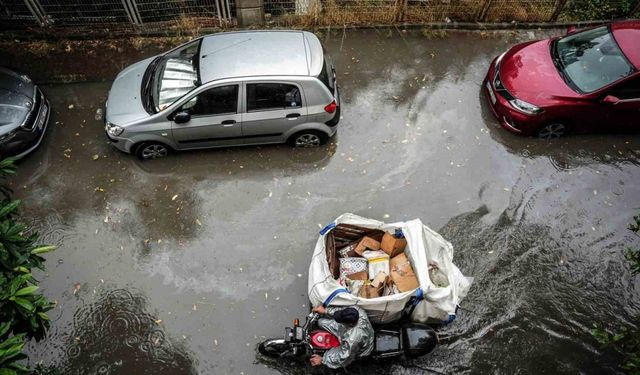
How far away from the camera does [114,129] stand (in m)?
7.63

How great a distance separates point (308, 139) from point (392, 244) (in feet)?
9.54

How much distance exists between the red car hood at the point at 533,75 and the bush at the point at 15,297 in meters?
8.07

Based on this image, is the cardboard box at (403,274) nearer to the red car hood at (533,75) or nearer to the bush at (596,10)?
the red car hood at (533,75)

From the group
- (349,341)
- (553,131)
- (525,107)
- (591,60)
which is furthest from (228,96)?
(591,60)

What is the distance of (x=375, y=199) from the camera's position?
26.0ft

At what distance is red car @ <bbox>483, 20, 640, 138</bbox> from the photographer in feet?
26.4

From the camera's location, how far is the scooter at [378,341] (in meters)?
5.79

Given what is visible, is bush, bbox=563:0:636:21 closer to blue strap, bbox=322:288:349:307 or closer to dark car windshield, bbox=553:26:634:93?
dark car windshield, bbox=553:26:634:93

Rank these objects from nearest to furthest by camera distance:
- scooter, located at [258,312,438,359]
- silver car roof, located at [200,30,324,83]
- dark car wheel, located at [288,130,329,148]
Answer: scooter, located at [258,312,438,359] → silver car roof, located at [200,30,324,83] → dark car wheel, located at [288,130,329,148]

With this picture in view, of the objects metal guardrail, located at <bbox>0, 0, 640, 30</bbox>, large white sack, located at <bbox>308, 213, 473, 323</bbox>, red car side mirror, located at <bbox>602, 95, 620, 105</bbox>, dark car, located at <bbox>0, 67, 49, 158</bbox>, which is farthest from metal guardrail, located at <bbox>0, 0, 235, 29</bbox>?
red car side mirror, located at <bbox>602, 95, 620, 105</bbox>

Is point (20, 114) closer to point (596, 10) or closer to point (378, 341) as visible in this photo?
point (378, 341)

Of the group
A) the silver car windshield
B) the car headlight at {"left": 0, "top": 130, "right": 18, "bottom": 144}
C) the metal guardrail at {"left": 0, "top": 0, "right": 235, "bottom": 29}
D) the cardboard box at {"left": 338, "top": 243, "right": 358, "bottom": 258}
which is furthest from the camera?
the metal guardrail at {"left": 0, "top": 0, "right": 235, "bottom": 29}

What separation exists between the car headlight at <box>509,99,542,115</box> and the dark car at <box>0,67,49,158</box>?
9011 millimetres

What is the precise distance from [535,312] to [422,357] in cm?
197
